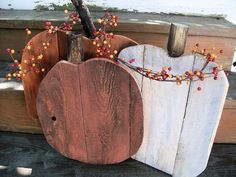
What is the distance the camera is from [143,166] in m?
1.17

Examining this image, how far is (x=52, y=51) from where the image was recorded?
41.6 inches

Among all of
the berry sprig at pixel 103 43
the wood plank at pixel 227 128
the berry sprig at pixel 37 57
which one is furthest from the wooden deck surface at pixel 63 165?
the berry sprig at pixel 103 43

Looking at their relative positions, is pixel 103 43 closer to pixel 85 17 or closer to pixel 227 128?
→ pixel 85 17

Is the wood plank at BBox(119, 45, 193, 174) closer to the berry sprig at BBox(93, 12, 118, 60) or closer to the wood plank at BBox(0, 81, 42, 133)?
the berry sprig at BBox(93, 12, 118, 60)

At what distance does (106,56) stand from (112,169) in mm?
497

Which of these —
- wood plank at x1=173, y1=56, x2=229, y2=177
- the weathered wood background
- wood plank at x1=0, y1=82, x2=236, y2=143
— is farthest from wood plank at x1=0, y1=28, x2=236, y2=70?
wood plank at x1=173, y1=56, x2=229, y2=177

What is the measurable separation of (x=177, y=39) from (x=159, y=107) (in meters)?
0.27

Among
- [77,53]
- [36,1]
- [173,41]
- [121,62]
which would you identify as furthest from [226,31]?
[36,1]

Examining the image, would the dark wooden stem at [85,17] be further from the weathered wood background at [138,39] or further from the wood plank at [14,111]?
the wood plank at [14,111]

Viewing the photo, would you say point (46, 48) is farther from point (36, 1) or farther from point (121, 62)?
point (36, 1)

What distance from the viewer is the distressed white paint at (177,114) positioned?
0.93 meters

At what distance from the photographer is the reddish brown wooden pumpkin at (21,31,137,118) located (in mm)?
1010

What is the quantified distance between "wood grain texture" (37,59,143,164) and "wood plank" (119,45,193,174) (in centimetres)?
7

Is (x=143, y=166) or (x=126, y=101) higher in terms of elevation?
(x=126, y=101)
